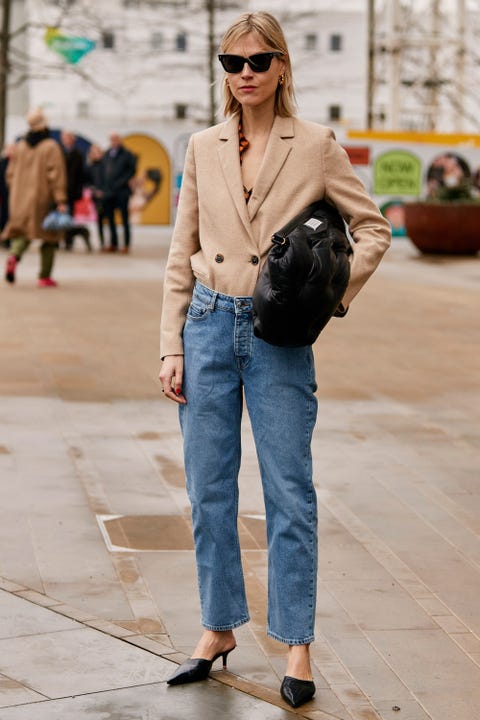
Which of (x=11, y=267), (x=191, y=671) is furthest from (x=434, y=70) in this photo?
(x=191, y=671)

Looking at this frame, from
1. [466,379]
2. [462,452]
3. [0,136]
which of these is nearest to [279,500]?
[462,452]

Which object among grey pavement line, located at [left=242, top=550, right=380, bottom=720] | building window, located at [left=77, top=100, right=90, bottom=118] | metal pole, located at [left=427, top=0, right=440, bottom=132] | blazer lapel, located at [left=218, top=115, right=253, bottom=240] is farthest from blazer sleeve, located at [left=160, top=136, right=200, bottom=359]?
building window, located at [left=77, top=100, right=90, bottom=118]

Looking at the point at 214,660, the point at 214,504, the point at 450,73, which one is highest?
the point at 214,504

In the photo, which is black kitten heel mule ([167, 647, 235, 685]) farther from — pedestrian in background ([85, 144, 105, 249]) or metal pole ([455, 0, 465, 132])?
→ metal pole ([455, 0, 465, 132])

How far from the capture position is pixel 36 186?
16.3 meters

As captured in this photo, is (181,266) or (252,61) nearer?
A: (252,61)

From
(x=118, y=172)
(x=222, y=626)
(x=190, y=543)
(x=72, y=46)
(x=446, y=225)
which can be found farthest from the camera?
(x=72, y=46)

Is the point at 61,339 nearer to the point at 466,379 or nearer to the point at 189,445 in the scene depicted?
the point at 466,379

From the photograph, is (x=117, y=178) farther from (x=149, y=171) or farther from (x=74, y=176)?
(x=149, y=171)

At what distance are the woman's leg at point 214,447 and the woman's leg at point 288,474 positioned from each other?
0.24 ft

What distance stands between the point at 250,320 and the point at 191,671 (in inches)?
39.1

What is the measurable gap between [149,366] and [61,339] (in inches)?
63.8

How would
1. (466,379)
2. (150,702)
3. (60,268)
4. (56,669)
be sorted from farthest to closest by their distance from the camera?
(60,268) < (466,379) < (56,669) < (150,702)

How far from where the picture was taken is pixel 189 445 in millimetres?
4094
